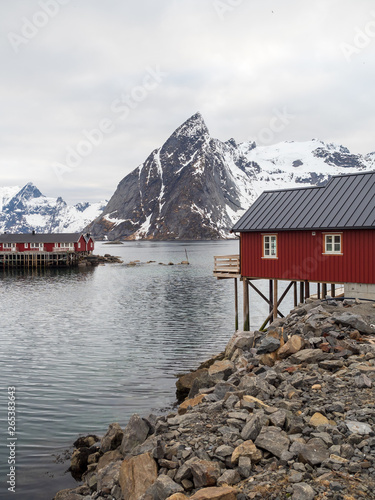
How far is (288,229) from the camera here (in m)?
26.5

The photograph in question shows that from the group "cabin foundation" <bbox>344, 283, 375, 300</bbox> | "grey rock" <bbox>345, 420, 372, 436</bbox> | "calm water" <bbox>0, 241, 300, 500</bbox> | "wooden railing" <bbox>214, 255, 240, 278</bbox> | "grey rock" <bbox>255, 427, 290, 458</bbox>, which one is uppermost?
"wooden railing" <bbox>214, 255, 240, 278</bbox>

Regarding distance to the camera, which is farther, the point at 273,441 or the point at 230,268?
the point at 230,268

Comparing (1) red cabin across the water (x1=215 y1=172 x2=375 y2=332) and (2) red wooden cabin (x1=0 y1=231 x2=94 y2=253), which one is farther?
(2) red wooden cabin (x1=0 y1=231 x2=94 y2=253)

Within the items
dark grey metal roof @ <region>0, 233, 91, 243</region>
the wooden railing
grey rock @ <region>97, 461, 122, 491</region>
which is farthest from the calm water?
dark grey metal roof @ <region>0, 233, 91, 243</region>

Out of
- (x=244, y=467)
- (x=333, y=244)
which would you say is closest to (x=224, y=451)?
(x=244, y=467)

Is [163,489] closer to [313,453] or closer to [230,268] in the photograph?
[313,453]

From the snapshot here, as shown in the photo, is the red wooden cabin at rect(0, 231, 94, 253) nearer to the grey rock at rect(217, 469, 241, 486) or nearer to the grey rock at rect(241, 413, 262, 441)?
the grey rock at rect(241, 413, 262, 441)

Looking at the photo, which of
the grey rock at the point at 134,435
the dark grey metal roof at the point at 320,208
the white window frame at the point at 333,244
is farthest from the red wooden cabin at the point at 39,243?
the grey rock at the point at 134,435

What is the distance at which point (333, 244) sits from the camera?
2506 cm

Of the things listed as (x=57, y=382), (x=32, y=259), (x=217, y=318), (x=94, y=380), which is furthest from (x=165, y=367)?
(x=32, y=259)

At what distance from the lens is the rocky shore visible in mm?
8445

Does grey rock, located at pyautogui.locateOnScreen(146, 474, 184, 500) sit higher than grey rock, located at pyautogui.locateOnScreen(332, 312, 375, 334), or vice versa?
grey rock, located at pyautogui.locateOnScreen(332, 312, 375, 334)

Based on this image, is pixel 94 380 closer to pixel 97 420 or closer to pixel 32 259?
pixel 97 420

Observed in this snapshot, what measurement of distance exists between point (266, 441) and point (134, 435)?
4.62m
